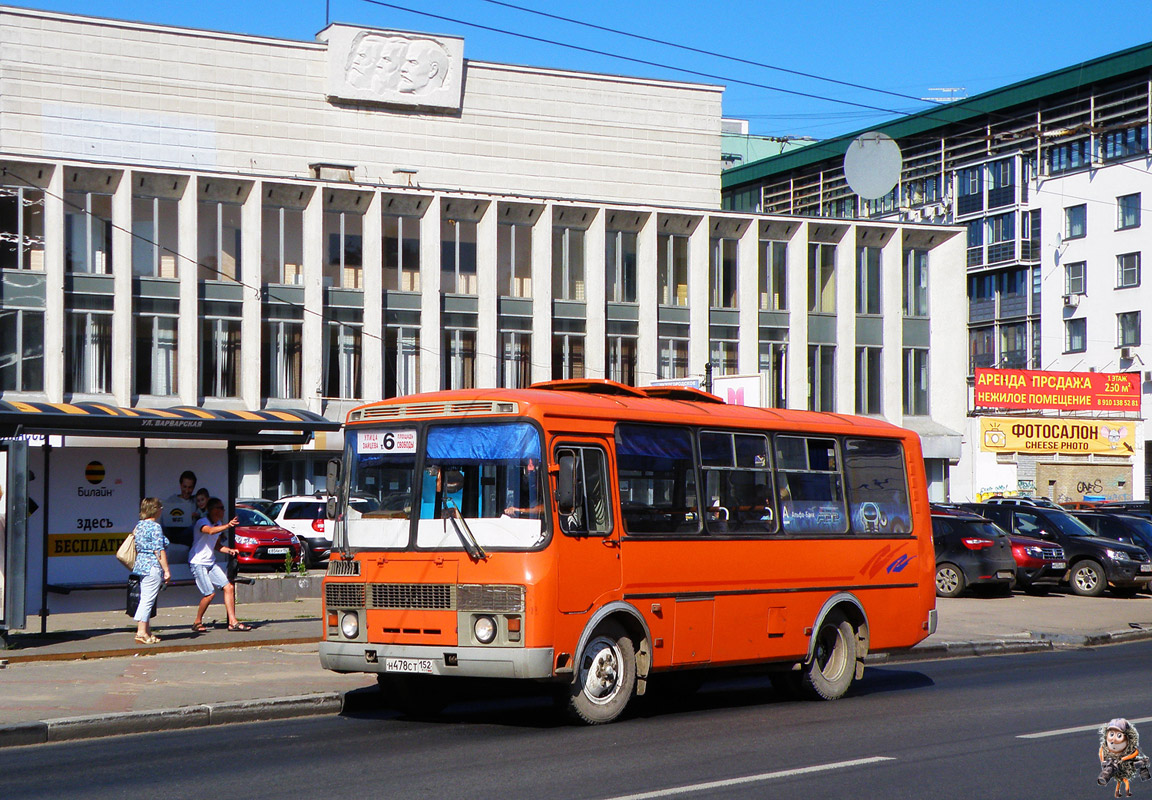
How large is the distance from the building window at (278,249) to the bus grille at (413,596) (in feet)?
124

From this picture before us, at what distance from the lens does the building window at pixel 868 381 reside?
5606cm

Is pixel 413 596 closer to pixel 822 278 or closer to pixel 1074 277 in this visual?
pixel 822 278

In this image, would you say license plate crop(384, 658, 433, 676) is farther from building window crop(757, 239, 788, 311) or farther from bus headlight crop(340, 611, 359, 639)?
building window crop(757, 239, 788, 311)

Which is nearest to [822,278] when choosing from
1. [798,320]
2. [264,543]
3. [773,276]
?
[773,276]

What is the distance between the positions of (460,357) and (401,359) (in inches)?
84.6

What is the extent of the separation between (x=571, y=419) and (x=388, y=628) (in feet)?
7.27

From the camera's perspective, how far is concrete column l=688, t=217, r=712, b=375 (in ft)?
175

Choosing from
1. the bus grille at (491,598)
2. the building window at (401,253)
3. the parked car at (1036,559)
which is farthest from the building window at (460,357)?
the bus grille at (491,598)

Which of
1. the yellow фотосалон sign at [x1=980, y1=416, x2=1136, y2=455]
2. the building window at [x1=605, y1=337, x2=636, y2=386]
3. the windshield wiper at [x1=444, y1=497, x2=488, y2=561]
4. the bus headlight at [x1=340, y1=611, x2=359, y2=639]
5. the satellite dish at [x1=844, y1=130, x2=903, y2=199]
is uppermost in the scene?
the satellite dish at [x1=844, y1=130, x2=903, y2=199]

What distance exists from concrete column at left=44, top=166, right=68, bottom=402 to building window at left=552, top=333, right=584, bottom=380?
670 inches

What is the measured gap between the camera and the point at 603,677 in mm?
11266

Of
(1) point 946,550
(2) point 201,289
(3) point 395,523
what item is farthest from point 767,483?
(2) point 201,289

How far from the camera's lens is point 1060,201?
7012 centimetres

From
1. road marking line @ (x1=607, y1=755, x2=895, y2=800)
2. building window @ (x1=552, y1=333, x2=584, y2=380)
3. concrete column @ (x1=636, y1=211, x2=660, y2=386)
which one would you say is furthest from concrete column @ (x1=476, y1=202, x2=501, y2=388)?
road marking line @ (x1=607, y1=755, x2=895, y2=800)
